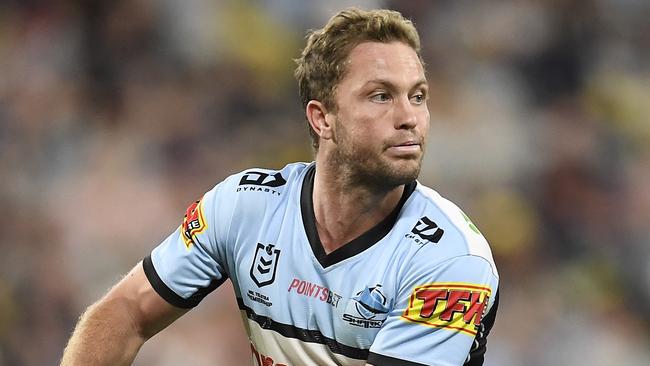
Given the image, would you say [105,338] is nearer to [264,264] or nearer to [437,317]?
[264,264]

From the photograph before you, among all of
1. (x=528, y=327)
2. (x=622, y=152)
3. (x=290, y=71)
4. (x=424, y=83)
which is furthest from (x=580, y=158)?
(x=424, y=83)

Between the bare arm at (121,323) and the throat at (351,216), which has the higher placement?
the throat at (351,216)

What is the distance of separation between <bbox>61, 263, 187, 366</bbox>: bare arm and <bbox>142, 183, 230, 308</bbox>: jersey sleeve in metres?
0.04

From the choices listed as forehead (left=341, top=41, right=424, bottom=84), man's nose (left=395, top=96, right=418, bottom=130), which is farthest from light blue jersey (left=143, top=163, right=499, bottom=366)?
forehead (left=341, top=41, right=424, bottom=84)

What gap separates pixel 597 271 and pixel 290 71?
2.03 metres

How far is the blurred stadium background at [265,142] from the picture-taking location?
16.5ft

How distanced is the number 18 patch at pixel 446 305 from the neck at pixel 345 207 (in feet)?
1.06

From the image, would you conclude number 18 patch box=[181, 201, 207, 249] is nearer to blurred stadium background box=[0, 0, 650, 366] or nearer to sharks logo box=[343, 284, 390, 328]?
sharks logo box=[343, 284, 390, 328]

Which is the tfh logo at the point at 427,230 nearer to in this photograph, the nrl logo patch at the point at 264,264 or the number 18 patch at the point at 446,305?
the number 18 patch at the point at 446,305

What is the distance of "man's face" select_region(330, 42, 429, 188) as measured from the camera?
2.65 metres

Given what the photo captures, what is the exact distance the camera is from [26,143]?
5.32m

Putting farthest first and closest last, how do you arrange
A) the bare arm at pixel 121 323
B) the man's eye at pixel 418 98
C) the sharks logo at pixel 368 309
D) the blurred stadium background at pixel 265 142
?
the blurred stadium background at pixel 265 142 < the bare arm at pixel 121 323 < the man's eye at pixel 418 98 < the sharks logo at pixel 368 309

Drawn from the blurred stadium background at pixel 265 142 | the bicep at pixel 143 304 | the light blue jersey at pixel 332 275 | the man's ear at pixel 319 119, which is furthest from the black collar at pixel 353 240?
the blurred stadium background at pixel 265 142

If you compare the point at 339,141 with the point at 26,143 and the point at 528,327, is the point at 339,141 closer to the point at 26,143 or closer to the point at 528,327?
the point at 528,327
